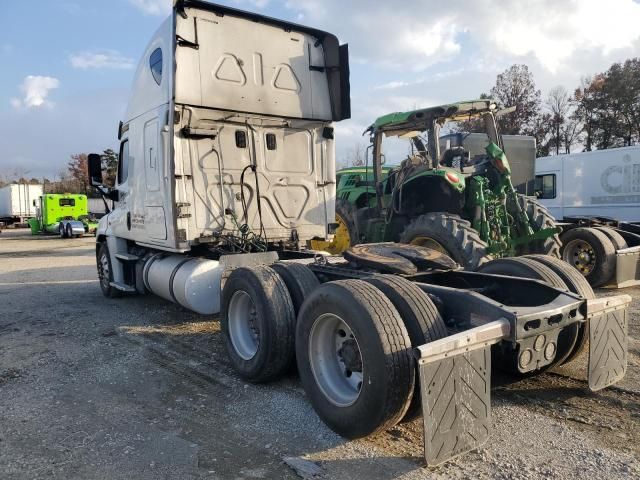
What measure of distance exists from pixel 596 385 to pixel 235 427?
2.67m

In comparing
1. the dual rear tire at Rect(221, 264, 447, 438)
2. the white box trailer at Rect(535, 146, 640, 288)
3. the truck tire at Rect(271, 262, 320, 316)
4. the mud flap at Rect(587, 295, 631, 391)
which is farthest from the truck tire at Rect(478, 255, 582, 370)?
the white box trailer at Rect(535, 146, 640, 288)

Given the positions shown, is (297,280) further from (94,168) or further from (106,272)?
(106,272)

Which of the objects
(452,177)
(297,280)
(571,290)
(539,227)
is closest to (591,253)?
(539,227)

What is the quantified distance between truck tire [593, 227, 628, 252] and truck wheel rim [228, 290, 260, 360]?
641cm

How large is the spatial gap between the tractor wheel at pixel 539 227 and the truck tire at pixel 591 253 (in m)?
0.89

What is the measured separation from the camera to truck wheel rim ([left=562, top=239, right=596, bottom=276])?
8.63 m

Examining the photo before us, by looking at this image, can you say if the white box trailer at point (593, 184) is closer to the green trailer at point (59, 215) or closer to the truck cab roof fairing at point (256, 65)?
the truck cab roof fairing at point (256, 65)

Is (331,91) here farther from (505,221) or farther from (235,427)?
(235,427)

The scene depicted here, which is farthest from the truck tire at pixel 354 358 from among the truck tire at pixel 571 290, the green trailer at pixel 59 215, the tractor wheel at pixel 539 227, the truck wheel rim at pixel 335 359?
the green trailer at pixel 59 215

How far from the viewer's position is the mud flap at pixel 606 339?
3.71 metres

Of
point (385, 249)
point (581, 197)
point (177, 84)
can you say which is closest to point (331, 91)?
point (177, 84)

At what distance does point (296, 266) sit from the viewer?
4.94m

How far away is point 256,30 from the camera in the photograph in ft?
22.0

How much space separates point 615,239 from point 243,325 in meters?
6.64
